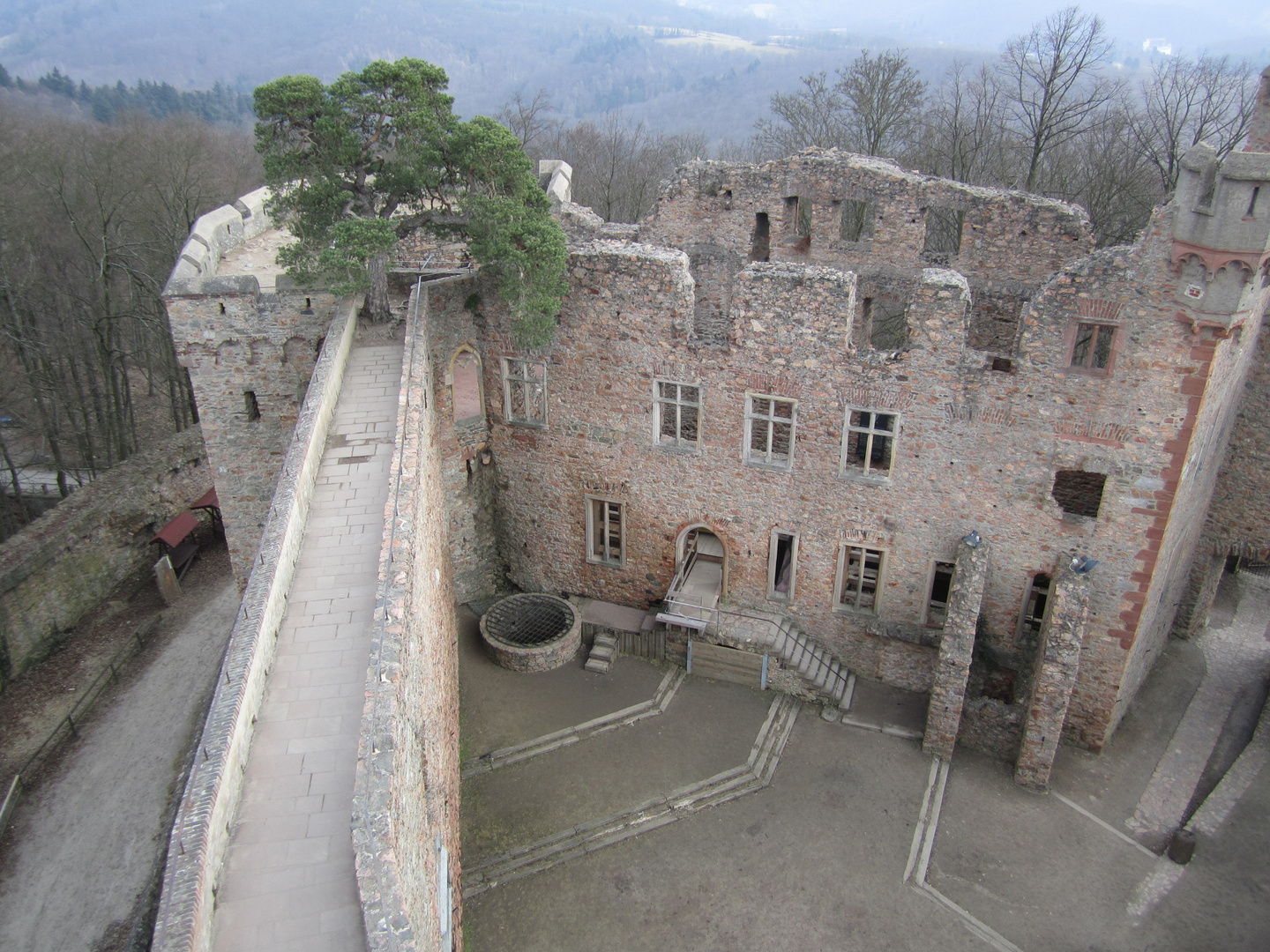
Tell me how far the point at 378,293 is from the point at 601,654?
8.62 meters

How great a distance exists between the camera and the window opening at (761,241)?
64.5 ft

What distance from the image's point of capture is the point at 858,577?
17.4 m

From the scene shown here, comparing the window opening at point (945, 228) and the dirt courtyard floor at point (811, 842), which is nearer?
the dirt courtyard floor at point (811, 842)

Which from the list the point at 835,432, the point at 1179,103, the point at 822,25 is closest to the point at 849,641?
the point at 835,432

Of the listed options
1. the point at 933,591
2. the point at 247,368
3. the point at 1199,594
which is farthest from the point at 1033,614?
the point at 247,368

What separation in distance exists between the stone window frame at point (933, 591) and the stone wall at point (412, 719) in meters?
8.99

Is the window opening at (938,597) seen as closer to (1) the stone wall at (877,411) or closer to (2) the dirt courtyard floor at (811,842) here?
(1) the stone wall at (877,411)

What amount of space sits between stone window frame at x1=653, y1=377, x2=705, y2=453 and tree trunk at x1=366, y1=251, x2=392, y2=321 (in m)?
5.62

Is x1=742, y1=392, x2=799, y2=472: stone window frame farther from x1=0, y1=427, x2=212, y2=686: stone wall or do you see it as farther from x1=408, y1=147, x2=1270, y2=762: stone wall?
x1=0, y1=427, x2=212, y2=686: stone wall

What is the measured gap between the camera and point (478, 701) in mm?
17391

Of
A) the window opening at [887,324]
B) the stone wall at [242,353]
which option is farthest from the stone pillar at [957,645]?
the stone wall at [242,353]

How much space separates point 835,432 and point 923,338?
2.34 m

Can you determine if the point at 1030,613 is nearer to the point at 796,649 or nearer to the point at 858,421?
the point at 796,649

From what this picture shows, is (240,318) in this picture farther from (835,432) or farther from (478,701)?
(835,432)
